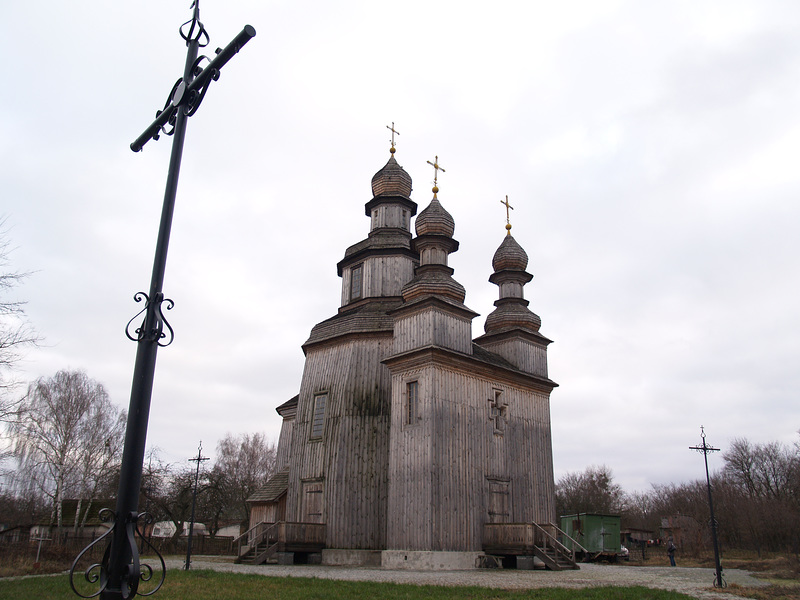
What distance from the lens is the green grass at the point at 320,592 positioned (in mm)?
11727

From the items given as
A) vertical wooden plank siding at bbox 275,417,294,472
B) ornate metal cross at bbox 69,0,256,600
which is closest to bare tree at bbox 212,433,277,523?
vertical wooden plank siding at bbox 275,417,294,472

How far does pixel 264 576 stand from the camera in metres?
15.8

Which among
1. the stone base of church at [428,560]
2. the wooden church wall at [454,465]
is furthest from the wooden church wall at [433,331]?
the stone base of church at [428,560]

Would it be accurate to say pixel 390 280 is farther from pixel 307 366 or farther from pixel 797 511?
pixel 797 511

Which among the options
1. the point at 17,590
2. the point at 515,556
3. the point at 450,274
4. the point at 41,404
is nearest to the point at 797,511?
the point at 515,556

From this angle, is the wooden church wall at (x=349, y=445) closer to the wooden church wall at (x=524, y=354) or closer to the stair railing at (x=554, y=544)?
the stair railing at (x=554, y=544)

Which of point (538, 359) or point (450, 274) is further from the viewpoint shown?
point (538, 359)

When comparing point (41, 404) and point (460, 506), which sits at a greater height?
point (41, 404)

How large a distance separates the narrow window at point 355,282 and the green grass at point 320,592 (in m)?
14.5

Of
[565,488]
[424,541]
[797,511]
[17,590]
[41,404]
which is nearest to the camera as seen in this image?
[17,590]

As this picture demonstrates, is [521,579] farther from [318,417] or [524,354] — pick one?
[524,354]

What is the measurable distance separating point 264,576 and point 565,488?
64.9 metres

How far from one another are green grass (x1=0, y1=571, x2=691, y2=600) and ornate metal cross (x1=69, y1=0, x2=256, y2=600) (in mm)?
7531

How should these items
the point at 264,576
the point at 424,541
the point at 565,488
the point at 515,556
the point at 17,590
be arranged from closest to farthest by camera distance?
1. the point at 17,590
2. the point at 264,576
3. the point at 424,541
4. the point at 515,556
5. the point at 565,488
